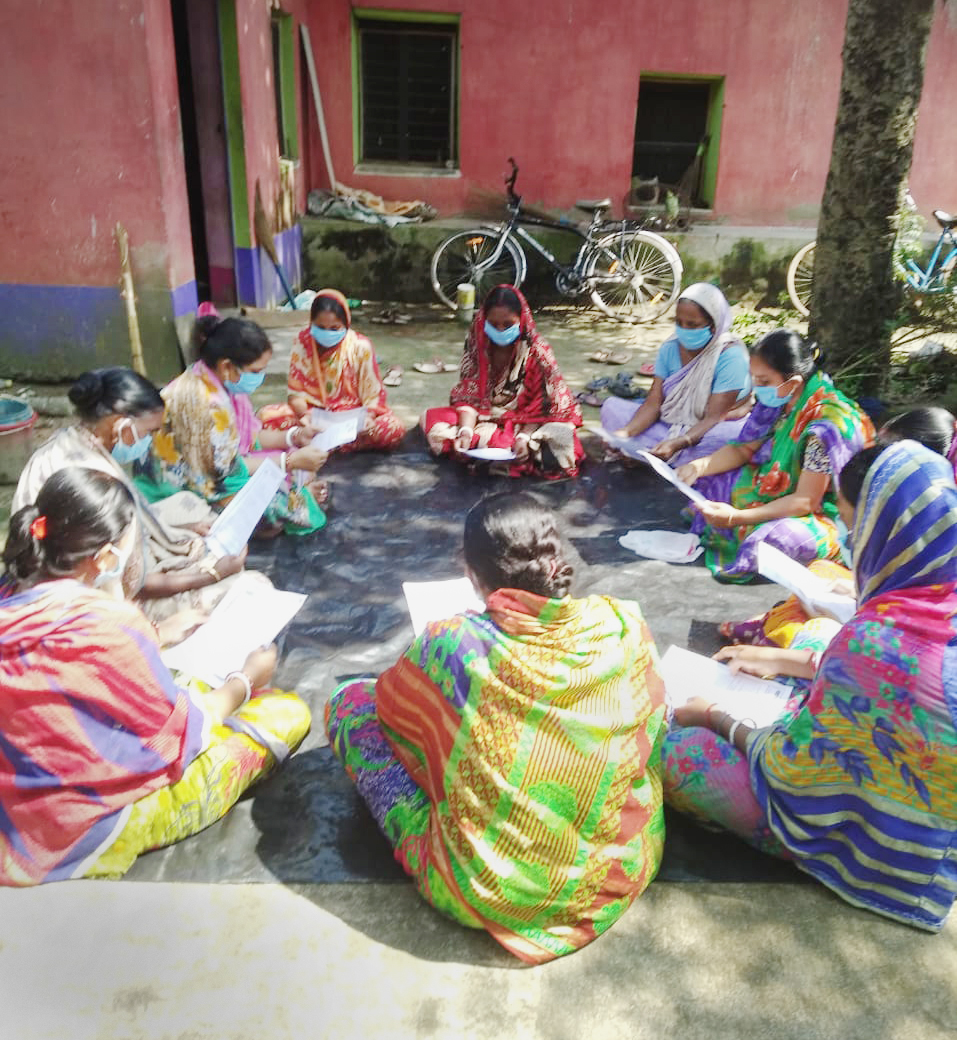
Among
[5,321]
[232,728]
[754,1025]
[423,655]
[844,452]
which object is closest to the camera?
[754,1025]

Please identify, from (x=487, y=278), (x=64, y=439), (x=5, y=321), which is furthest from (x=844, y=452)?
(x=487, y=278)

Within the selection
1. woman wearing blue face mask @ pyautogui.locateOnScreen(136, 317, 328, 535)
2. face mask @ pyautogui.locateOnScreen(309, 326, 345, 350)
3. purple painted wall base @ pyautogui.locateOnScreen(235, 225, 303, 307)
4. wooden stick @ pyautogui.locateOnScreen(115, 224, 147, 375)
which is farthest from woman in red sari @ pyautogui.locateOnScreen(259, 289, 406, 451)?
purple painted wall base @ pyautogui.locateOnScreen(235, 225, 303, 307)

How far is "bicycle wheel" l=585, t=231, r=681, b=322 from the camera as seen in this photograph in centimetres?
823

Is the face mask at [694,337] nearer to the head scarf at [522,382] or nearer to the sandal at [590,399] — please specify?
the head scarf at [522,382]

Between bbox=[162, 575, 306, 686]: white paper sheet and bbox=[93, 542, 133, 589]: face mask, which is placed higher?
bbox=[93, 542, 133, 589]: face mask

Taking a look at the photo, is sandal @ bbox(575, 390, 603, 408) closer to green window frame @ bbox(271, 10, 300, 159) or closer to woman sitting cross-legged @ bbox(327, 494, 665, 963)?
woman sitting cross-legged @ bbox(327, 494, 665, 963)

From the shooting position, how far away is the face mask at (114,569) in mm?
1946

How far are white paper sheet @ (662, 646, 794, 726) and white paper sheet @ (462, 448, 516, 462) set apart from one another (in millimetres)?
1903

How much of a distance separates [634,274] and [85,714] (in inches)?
292

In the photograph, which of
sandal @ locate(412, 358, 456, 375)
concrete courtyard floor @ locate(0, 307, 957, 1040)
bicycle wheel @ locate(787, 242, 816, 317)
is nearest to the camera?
concrete courtyard floor @ locate(0, 307, 957, 1040)

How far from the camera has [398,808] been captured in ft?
6.67

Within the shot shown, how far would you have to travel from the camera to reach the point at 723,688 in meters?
2.42

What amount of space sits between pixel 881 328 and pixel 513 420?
92.8 inches

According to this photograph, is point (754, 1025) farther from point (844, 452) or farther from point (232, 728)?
point (844, 452)
